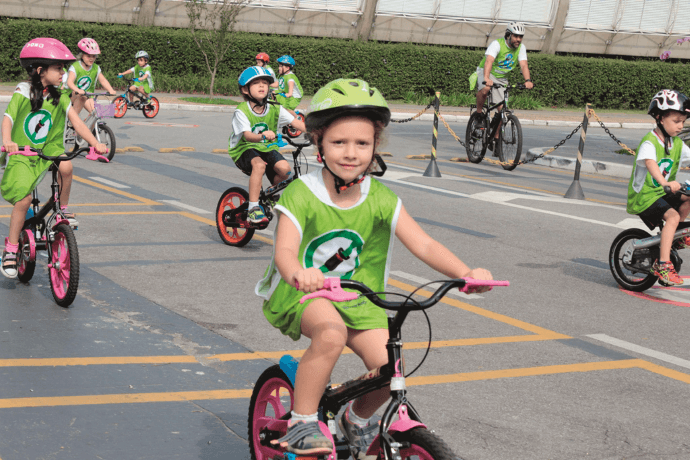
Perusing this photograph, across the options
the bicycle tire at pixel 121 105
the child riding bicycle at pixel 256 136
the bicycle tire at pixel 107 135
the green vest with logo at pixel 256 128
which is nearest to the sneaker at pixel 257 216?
the child riding bicycle at pixel 256 136

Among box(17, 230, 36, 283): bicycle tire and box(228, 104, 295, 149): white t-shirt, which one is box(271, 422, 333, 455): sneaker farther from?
box(228, 104, 295, 149): white t-shirt

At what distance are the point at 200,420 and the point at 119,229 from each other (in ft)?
17.5

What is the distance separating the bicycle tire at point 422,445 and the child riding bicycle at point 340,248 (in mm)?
366

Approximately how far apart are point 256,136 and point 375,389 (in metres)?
5.71

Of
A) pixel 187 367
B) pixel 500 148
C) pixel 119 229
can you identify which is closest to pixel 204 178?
pixel 119 229

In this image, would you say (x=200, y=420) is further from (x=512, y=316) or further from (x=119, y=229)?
(x=119, y=229)

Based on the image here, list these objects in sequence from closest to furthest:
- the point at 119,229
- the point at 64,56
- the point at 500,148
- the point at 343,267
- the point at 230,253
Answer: the point at 343,267, the point at 64,56, the point at 230,253, the point at 119,229, the point at 500,148

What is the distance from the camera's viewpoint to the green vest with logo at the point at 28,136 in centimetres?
687

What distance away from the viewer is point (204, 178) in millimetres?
13664

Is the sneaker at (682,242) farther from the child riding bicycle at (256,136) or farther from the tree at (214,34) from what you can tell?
the tree at (214,34)

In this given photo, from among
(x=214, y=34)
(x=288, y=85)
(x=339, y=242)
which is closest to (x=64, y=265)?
(x=339, y=242)

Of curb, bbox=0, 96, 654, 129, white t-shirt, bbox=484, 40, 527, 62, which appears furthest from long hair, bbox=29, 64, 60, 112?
curb, bbox=0, 96, 654, 129

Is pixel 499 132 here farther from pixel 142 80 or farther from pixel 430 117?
pixel 430 117

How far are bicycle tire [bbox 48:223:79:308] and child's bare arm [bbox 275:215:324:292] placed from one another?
3493mm
